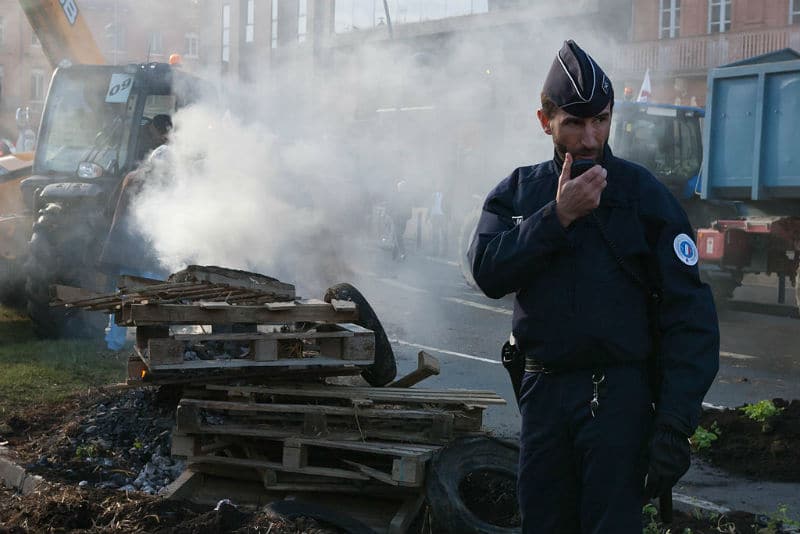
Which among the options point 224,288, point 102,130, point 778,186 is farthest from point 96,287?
point 778,186

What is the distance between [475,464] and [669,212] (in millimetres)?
2010

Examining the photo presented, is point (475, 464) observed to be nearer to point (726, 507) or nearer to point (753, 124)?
point (726, 507)

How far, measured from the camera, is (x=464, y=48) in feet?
54.7

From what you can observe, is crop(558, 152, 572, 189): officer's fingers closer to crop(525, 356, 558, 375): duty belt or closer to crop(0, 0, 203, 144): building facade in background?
crop(525, 356, 558, 375): duty belt

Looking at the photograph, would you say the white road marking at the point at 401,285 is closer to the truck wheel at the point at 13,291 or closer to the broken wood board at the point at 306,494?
the truck wheel at the point at 13,291

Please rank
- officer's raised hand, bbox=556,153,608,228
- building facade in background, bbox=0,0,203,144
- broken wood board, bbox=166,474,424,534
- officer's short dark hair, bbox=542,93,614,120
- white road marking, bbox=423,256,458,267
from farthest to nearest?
white road marking, bbox=423,256,458,267 → building facade in background, bbox=0,0,203,144 → broken wood board, bbox=166,474,424,534 → officer's short dark hair, bbox=542,93,614,120 → officer's raised hand, bbox=556,153,608,228

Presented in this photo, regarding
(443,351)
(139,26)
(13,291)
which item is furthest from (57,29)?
(443,351)

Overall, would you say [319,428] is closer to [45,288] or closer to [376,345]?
[376,345]

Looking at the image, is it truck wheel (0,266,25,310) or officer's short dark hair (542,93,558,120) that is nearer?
officer's short dark hair (542,93,558,120)

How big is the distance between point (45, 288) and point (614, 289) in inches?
316

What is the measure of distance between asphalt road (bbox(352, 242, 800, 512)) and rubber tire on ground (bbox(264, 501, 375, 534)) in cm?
177

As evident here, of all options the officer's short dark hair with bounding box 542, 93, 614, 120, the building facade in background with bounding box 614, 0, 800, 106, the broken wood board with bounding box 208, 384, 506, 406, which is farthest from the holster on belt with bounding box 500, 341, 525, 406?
the building facade in background with bounding box 614, 0, 800, 106

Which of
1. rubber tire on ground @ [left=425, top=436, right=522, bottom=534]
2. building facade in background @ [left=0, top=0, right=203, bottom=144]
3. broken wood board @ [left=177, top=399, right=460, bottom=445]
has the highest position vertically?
building facade in background @ [left=0, top=0, right=203, bottom=144]

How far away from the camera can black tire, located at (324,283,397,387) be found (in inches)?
217
